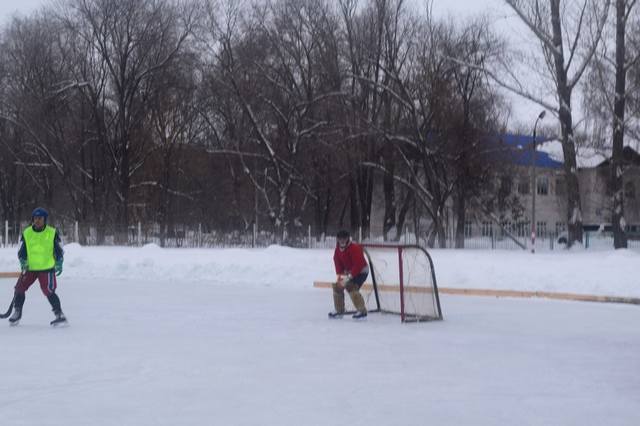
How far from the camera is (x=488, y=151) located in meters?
40.7

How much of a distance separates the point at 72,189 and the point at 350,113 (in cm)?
1850

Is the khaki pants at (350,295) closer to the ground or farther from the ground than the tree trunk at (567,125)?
closer to the ground

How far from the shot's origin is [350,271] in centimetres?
1369

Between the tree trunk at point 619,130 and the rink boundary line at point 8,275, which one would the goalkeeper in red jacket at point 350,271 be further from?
the tree trunk at point 619,130

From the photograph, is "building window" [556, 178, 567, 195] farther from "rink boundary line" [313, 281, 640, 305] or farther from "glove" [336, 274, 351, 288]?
"glove" [336, 274, 351, 288]

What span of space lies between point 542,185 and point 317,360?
57977mm

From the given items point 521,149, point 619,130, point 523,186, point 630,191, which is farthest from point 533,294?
point 630,191

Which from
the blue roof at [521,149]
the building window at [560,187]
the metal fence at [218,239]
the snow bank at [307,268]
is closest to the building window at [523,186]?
the blue roof at [521,149]

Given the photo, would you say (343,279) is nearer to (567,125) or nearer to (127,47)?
(567,125)

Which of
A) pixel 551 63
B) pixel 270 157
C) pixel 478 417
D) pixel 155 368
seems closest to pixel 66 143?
pixel 270 157

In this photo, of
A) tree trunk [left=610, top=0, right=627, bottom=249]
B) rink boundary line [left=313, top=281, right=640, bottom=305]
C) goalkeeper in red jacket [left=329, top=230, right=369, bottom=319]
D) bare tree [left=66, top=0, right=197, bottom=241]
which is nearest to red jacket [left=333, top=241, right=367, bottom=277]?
goalkeeper in red jacket [left=329, top=230, right=369, bottom=319]

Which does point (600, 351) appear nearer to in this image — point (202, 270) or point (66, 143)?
point (202, 270)

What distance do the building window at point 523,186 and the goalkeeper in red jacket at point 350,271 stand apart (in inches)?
1889

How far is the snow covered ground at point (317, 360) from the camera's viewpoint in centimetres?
711
